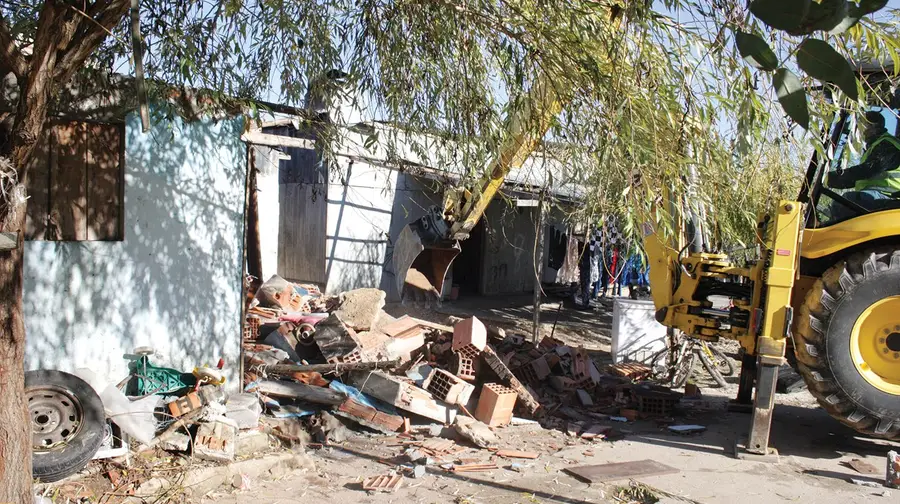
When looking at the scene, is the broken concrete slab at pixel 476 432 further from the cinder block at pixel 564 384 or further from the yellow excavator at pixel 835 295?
the yellow excavator at pixel 835 295

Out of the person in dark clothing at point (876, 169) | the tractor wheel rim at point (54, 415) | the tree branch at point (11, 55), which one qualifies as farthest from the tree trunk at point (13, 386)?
the person in dark clothing at point (876, 169)

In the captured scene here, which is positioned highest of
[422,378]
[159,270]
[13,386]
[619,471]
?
[159,270]

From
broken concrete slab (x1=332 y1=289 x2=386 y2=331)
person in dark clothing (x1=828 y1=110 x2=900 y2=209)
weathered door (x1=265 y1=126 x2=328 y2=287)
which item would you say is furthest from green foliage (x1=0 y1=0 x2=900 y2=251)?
weathered door (x1=265 y1=126 x2=328 y2=287)

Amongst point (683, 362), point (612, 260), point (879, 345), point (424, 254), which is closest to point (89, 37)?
point (879, 345)

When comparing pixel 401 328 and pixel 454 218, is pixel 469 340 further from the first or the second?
pixel 454 218

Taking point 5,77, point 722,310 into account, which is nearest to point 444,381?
point 722,310

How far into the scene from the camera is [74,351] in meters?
5.53

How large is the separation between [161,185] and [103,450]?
2.12m

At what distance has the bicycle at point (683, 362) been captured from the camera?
9.40m

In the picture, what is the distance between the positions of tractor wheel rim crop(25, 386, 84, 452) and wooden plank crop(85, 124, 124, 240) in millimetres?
1327

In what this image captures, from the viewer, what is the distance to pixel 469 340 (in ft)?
25.8

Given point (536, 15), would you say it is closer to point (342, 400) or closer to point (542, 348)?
point (342, 400)

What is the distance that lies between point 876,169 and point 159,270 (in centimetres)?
613

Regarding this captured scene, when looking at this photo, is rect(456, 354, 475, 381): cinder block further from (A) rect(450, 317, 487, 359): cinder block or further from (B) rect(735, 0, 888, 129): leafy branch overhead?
(B) rect(735, 0, 888, 129): leafy branch overhead
